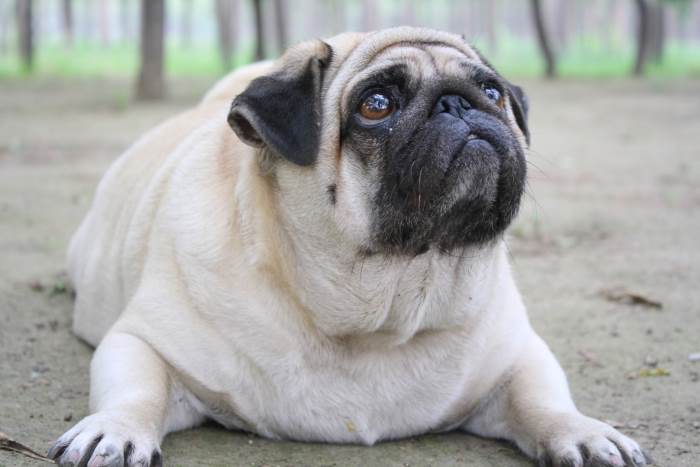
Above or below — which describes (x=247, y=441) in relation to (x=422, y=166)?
below

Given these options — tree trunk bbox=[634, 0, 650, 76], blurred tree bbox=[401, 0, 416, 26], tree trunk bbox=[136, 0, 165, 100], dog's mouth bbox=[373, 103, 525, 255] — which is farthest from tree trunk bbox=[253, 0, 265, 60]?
blurred tree bbox=[401, 0, 416, 26]

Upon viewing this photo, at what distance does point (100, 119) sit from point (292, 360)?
10594mm

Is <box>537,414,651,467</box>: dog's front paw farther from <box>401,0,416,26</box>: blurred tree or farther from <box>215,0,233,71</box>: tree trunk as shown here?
<box>401,0,416,26</box>: blurred tree

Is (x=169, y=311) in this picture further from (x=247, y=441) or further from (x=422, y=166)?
(x=422, y=166)

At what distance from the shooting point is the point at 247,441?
3449 mm

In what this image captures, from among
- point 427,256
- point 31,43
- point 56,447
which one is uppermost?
point 427,256

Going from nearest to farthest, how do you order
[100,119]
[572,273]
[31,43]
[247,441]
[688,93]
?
[247,441] → [572,273] → [100,119] → [688,93] → [31,43]

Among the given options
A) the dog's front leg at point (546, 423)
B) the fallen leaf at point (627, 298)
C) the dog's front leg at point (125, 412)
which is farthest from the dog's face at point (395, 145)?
the fallen leaf at point (627, 298)

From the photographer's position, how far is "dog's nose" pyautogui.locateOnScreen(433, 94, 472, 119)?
10.3 ft

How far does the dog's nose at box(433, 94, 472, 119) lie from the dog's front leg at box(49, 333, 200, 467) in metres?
1.31

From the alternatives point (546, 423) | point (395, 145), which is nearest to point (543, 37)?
point (546, 423)

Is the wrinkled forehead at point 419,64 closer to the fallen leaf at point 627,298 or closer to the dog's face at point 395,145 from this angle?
the dog's face at point 395,145

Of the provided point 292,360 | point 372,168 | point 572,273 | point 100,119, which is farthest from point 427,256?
point 100,119

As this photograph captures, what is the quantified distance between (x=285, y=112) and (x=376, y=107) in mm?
298
